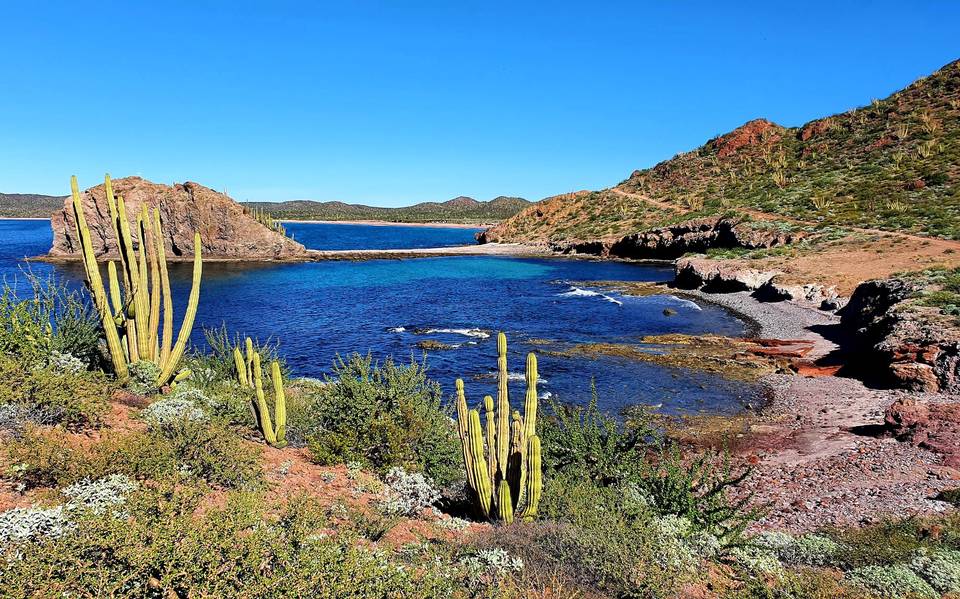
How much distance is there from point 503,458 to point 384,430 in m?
2.33

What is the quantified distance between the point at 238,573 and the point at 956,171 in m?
58.7

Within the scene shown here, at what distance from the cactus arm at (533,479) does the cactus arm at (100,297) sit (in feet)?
26.7

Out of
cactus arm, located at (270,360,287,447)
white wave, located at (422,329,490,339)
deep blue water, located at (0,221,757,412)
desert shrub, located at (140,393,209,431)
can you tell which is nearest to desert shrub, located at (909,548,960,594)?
deep blue water, located at (0,221,757,412)

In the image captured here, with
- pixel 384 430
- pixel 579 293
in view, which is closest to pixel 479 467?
pixel 384 430

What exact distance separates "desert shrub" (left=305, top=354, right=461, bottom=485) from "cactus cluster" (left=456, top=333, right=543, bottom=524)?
4.33ft

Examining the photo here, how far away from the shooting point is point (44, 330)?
10.2 metres

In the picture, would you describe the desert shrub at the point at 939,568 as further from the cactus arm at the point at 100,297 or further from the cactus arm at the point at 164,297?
the cactus arm at the point at 100,297

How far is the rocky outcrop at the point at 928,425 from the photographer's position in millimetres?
10984

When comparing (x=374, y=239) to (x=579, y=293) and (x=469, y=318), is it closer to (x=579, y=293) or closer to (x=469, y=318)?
(x=579, y=293)

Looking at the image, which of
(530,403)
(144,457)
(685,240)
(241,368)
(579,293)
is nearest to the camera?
(144,457)

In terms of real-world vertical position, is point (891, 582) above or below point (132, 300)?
below

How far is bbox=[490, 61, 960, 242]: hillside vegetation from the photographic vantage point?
4291 cm

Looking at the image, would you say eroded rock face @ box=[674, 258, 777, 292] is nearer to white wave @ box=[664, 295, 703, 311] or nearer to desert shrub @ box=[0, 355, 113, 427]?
white wave @ box=[664, 295, 703, 311]

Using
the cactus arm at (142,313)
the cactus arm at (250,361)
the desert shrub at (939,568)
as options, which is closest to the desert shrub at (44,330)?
the cactus arm at (142,313)
